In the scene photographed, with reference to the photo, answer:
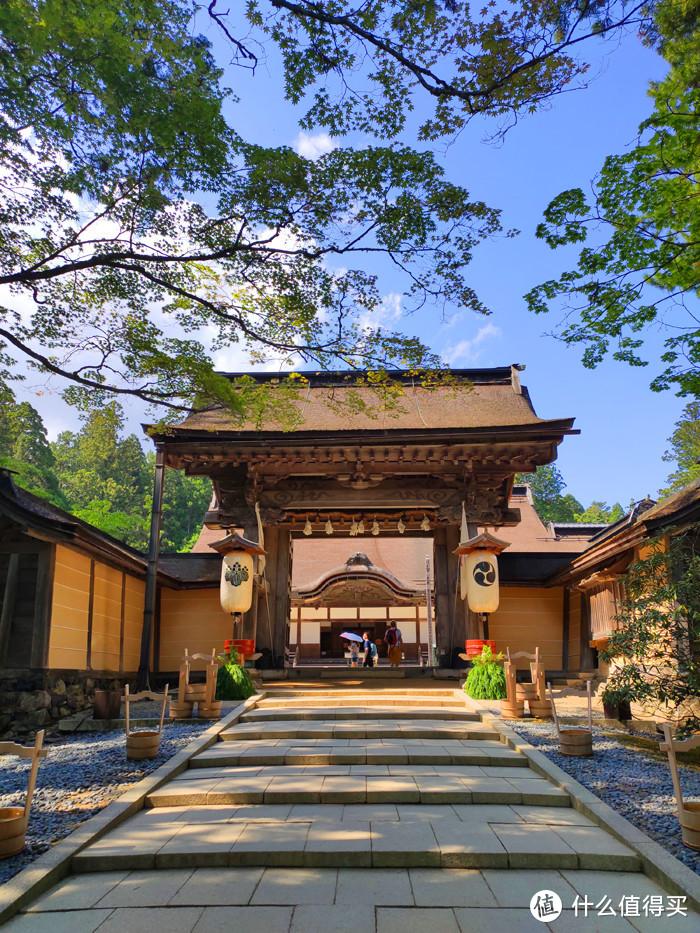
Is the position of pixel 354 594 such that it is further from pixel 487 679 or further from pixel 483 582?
pixel 487 679

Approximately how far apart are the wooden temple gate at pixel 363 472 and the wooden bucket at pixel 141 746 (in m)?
5.79

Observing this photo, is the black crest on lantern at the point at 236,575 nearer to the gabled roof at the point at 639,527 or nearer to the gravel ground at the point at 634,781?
the gravel ground at the point at 634,781

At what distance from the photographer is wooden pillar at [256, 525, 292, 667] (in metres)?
12.8

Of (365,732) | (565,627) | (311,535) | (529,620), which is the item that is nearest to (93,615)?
(311,535)

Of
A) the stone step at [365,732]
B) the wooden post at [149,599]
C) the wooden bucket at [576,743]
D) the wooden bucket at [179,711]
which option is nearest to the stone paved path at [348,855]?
the wooden bucket at [576,743]

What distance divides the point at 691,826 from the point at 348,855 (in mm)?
2181

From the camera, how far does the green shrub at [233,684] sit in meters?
9.67

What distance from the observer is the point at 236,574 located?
36.9 feet

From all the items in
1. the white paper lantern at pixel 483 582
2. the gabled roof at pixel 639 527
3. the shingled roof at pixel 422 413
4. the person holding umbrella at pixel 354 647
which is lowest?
the person holding umbrella at pixel 354 647

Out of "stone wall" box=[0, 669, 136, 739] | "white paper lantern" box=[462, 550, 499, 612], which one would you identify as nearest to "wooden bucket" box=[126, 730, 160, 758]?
"stone wall" box=[0, 669, 136, 739]

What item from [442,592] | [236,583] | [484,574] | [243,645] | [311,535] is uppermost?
[311,535]

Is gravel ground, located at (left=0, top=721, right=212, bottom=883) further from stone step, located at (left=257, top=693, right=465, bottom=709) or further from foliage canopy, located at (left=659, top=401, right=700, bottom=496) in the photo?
foliage canopy, located at (left=659, top=401, right=700, bottom=496)

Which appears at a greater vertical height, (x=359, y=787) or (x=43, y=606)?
(x=43, y=606)

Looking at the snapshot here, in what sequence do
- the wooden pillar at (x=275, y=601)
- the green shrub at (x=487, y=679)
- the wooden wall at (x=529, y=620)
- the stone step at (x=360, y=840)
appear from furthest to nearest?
the wooden wall at (x=529, y=620)
the wooden pillar at (x=275, y=601)
the green shrub at (x=487, y=679)
the stone step at (x=360, y=840)
